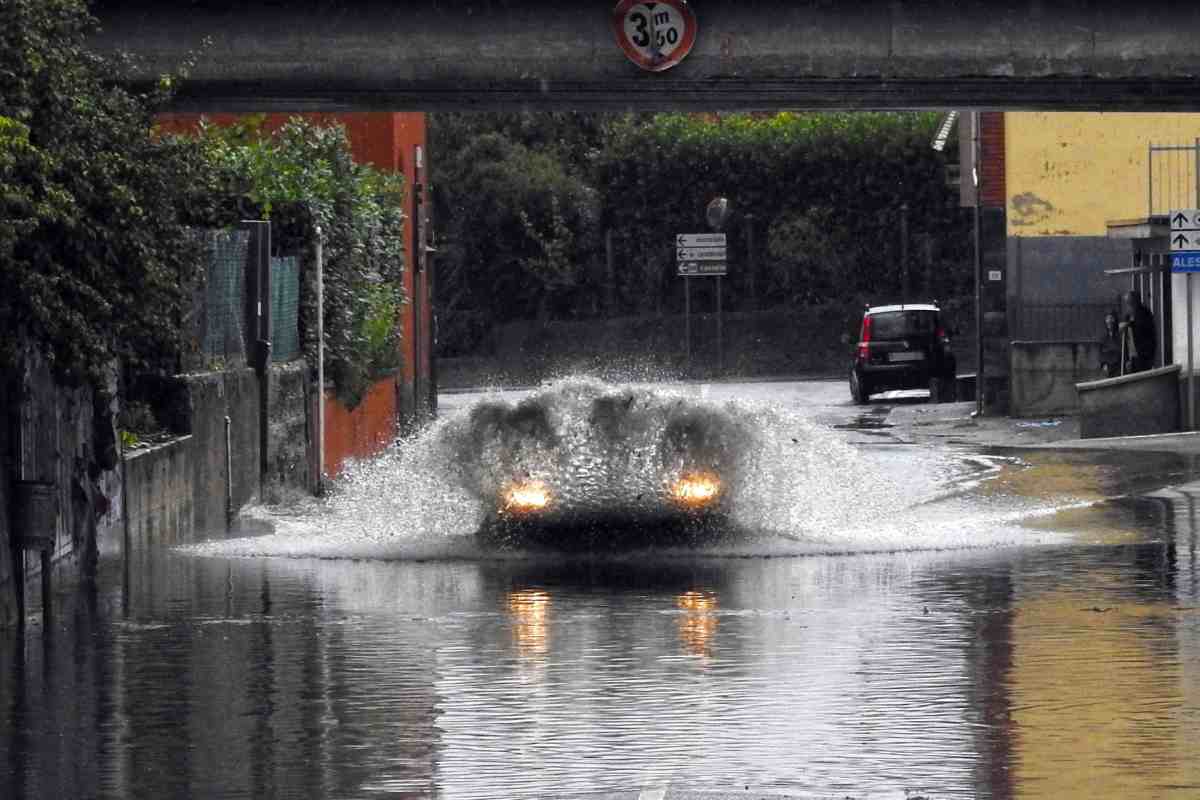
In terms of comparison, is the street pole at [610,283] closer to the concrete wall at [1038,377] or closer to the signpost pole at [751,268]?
the signpost pole at [751,268]

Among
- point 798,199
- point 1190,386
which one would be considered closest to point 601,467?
point 1190,386

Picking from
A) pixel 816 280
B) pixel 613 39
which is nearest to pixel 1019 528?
pixel 613 39

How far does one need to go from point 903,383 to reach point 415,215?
37.9 feet

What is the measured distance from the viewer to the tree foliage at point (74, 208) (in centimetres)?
1498

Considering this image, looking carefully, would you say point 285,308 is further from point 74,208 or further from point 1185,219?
point 74,208

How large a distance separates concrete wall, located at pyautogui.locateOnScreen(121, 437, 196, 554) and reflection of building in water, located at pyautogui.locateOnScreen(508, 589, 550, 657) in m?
4.03

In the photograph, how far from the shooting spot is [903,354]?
160ft

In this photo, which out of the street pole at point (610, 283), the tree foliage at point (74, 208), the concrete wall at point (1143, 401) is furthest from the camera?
the street pole at point (610, 283)

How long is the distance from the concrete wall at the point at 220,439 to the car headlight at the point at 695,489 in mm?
4617

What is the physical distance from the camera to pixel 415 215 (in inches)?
1591

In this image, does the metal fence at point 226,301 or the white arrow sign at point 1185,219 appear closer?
the metal fence at point 226,301

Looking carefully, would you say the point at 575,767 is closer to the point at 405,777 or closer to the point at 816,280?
the point at 405,777

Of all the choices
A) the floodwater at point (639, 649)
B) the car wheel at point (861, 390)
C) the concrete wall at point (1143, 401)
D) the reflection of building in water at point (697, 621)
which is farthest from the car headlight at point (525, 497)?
the car wheel at point (861, 390)

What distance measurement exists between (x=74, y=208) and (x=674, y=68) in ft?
43.6
